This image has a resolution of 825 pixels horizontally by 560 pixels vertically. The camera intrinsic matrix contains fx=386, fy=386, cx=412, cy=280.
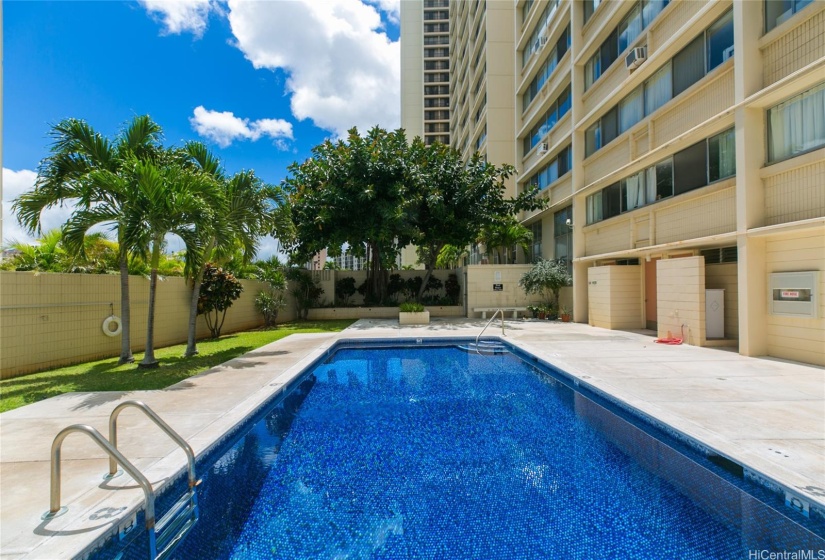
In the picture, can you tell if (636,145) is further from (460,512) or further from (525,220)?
(460,512)

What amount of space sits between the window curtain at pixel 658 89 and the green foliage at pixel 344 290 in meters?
17.2

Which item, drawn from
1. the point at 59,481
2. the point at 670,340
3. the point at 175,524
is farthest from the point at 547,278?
the point at 59,481

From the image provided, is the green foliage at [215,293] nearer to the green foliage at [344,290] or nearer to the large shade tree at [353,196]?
the large shade tree at [353,196]

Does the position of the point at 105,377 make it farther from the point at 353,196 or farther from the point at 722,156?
the point at 722,156

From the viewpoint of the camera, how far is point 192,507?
3.56 metres

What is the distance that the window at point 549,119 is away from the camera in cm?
1938

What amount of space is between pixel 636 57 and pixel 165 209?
14.8m

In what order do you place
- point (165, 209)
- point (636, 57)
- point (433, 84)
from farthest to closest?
1. point (433, 84)
2. point (636, 57)
3. point (165, 209)

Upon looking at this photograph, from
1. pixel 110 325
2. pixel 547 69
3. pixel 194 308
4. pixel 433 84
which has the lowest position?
pixel 110 325

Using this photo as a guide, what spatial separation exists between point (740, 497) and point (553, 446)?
186 centimetres

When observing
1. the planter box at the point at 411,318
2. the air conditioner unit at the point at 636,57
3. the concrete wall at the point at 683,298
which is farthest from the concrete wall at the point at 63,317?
the air conditioner unit at the point at 636,57

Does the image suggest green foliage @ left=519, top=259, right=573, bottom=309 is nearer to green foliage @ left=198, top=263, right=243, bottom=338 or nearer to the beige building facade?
the beige building facade

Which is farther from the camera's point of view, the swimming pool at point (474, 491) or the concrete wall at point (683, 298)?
the concrete wall at point (683, 298)

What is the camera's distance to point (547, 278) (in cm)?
1762
